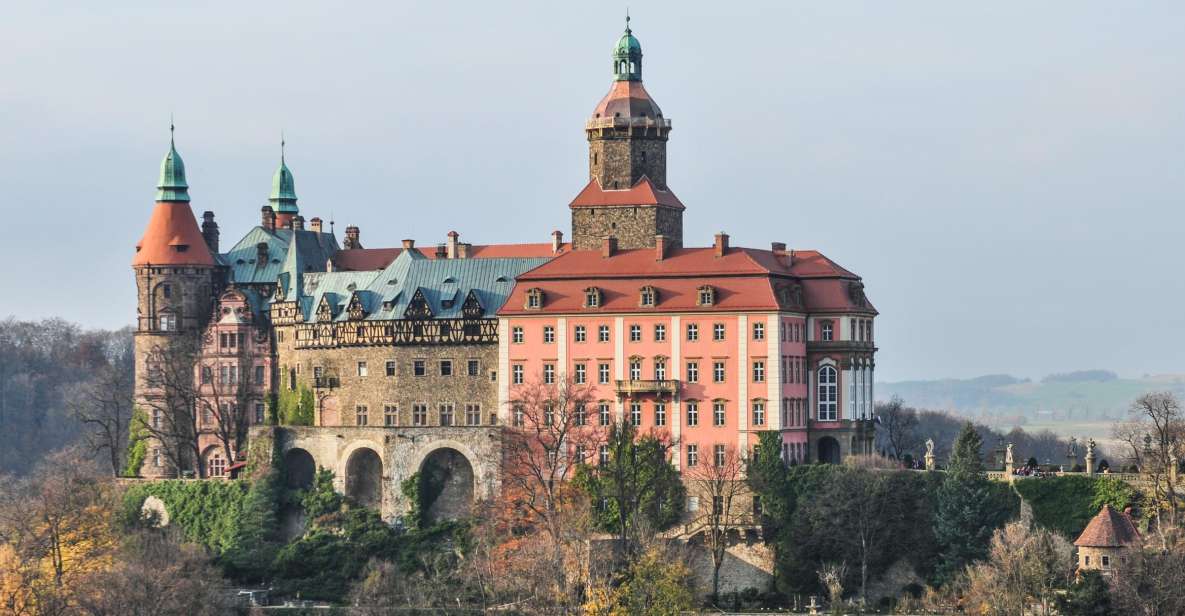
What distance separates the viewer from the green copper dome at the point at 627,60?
10938 centimetres

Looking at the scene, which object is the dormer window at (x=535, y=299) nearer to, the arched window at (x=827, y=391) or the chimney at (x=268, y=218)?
the arched window at (x=827, y=391)

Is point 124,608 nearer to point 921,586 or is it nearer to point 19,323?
point 921,586

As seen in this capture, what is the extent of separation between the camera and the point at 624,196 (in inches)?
4240

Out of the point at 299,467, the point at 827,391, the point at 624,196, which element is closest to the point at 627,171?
the point at 624,196

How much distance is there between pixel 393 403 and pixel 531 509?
1134cm

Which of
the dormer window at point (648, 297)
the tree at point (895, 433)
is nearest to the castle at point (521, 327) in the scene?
the dormer window at point (648, 297)

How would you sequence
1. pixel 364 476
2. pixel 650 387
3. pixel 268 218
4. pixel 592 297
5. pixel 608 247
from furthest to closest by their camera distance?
1. pixel 268 218
2. pixel 364 476
3. pixel 608 247
4. pixel 592 297
5. pixel 650 387

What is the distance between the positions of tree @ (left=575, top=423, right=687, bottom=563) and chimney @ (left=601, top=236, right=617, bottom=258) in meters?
9.00

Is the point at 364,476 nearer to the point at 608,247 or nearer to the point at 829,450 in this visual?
the point at 608,247

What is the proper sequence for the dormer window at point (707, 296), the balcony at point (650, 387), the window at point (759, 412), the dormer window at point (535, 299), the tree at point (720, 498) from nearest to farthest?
the tree at point (720, 498)
the window at point (759, 412)
the balcony at point (650, 387)
the dormer window at point (707, 296)
the dormer window at point (535, 299)

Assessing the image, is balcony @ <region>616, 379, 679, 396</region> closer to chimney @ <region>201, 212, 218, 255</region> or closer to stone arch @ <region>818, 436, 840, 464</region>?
stone arch @ <region>818, 436, 840, 464</region>

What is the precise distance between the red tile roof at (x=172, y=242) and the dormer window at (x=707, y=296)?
27.7 metres

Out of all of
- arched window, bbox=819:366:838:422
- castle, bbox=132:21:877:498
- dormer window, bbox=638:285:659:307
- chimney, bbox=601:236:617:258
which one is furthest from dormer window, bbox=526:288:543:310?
arched window, bbox=819:366:838:422

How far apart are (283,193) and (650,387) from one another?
1461 inches
